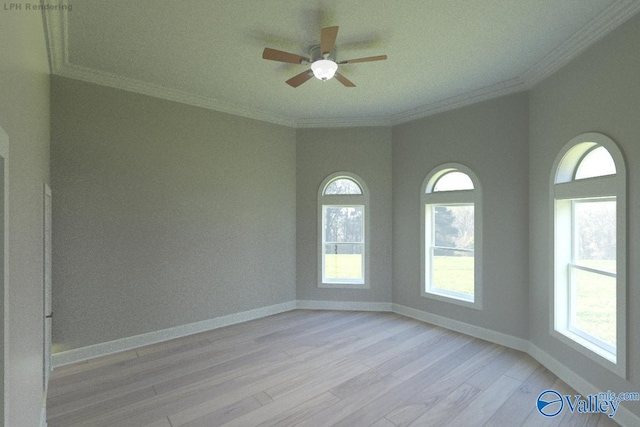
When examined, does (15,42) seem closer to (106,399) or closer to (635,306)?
(106,399)

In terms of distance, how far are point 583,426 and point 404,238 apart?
9.28ft

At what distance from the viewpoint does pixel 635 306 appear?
225cm

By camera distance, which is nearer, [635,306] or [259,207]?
[635,306]

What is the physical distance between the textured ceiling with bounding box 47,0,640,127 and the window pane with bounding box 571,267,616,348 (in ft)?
6.87

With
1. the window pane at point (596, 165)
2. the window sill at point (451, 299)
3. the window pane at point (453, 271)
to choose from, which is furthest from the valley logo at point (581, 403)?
the window pane at point (596, 165)

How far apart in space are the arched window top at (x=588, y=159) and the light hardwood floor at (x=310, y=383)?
199 cm

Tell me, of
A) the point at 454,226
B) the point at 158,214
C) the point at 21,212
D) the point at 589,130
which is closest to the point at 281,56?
the point at 21,212

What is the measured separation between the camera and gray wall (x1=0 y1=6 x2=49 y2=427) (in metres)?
1.21

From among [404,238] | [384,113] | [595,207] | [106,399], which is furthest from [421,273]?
[106,399]

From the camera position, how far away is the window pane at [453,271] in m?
4.14

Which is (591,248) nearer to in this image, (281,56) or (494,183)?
(494,183)

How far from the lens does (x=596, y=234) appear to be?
2.78 meters

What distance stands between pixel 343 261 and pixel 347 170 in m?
1.52

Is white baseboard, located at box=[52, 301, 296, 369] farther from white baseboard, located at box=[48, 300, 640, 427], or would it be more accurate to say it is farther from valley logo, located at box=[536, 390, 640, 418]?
valley logo, located at box=[536, 390, 640, 418]
